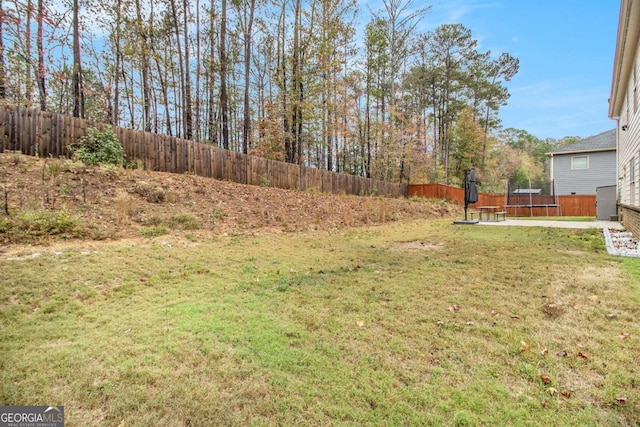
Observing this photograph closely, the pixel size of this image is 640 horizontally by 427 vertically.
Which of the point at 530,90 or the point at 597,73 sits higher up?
the point at 530,90

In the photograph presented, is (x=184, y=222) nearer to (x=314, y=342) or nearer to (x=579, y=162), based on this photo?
(x=314, y=342)

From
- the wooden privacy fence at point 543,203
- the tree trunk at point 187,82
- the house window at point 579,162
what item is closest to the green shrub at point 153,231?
the tree trunk at point 187,82

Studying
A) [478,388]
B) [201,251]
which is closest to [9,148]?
[201,251]

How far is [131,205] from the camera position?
5.96 metres

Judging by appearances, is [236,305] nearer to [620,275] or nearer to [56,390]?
[56,390]

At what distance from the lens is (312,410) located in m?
1.62

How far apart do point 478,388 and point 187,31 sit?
17.6 metres

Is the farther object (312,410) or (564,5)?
(564,5)

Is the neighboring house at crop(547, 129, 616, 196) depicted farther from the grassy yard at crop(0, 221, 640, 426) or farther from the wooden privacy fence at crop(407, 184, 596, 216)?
the grassy yard at crop(0, 221, 640, 426)

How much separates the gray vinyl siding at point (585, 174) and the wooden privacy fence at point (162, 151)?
1614 centimetres

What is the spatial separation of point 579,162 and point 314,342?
2456cm

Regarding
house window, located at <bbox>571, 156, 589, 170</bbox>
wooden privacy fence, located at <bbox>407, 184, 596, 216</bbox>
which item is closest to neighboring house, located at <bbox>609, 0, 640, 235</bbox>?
wooden privacy fence, located at <bbox>407, 184, 596, 216</bbox>

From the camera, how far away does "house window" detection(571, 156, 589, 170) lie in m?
19.2

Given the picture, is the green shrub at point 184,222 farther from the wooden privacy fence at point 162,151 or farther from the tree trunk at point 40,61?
the tree trunk at point 40,61
